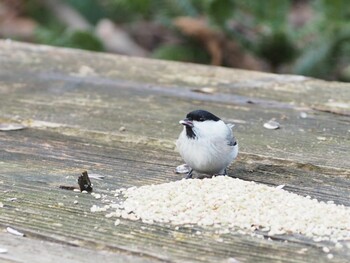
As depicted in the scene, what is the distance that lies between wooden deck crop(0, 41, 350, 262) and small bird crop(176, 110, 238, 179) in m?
0.05

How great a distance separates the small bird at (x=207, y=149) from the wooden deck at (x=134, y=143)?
52 mm

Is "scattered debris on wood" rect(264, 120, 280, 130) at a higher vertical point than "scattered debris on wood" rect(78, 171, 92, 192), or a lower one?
higher

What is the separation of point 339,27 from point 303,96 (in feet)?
5.20

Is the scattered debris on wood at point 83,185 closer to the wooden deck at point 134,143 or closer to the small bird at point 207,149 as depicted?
the wooden deck at point 134,143

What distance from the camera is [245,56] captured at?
5.11 m

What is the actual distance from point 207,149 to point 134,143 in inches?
10.9

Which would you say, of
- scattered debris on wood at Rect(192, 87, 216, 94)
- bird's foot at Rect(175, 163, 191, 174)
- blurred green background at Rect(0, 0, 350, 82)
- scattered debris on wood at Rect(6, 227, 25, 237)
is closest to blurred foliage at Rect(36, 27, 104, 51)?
blurred green background at Rect(0, 0, 350, 82)

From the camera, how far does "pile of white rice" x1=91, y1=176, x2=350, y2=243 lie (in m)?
1.73

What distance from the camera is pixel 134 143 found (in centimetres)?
248

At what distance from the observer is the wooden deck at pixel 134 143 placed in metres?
1.62

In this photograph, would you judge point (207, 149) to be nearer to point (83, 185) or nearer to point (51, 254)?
point (83, 185)

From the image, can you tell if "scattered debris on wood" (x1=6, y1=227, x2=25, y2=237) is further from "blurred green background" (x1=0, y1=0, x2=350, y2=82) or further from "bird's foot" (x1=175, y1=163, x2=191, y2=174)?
"blurred green background" (x1=0, y1=0, x2=350, y2=82)

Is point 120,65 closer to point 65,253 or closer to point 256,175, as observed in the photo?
point 256,175

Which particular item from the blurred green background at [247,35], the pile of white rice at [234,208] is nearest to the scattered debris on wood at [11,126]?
the pile of white rice at [234,208]
